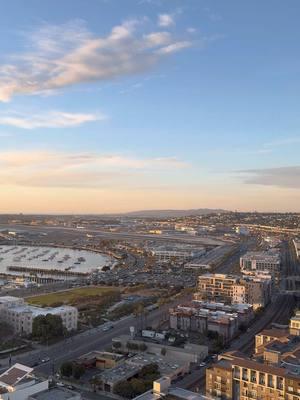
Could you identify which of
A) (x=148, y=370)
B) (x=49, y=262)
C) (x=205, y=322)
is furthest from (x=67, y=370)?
(x=49, y=262)

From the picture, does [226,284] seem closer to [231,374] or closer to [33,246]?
[231,374]

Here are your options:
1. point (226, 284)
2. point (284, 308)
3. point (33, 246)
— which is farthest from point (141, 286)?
point (33, 246)

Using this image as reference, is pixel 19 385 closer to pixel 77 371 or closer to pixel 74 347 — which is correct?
pixel 77 371

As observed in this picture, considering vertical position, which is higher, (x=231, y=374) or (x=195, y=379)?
(x=231, y=374)

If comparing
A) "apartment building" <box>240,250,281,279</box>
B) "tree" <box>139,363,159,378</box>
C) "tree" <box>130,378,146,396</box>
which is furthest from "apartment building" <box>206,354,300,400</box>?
"apartment building" <box>240,250,281,279</box>

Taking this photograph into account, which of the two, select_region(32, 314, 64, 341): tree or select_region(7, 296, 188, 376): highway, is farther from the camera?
select_region(32, 314, 64, 341): tree

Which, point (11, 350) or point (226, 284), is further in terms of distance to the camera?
point (226, 284)

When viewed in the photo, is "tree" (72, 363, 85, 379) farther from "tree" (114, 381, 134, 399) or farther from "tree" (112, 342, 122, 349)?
"tree" (112, 342, 122, 349)
